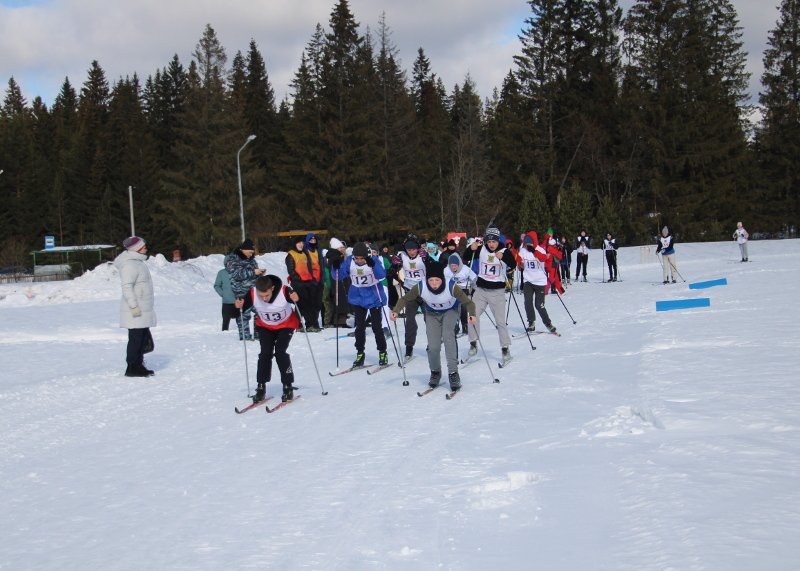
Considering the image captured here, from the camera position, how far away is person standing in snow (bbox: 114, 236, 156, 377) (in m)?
10.9

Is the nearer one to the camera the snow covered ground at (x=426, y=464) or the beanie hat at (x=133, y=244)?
the snow covered ground at (x=426, y=464)

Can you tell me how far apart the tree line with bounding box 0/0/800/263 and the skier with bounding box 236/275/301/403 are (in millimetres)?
35737

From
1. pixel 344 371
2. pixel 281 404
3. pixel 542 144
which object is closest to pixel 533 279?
pixel 344 371

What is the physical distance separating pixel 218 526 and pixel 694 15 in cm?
5562

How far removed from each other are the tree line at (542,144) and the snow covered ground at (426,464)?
115 feet

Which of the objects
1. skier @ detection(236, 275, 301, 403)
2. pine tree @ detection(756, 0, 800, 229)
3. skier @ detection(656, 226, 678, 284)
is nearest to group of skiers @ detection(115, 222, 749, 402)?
skier @ detection(236, 275, 301, 403)

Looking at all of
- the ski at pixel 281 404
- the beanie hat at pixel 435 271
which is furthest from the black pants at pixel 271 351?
the beanie hat at pixel 435 271

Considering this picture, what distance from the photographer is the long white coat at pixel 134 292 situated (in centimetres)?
1085

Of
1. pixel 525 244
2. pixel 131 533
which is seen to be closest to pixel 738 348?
pixel 525 244

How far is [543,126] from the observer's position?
183ft

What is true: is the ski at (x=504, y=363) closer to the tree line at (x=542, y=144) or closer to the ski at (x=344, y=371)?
the ski at (x=344, y=371)

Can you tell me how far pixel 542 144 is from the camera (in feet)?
182

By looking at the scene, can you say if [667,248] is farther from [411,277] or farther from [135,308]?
[135,308]

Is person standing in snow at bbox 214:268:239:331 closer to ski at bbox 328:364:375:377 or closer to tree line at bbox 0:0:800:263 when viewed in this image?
ski at bbox 328:364:375:377
